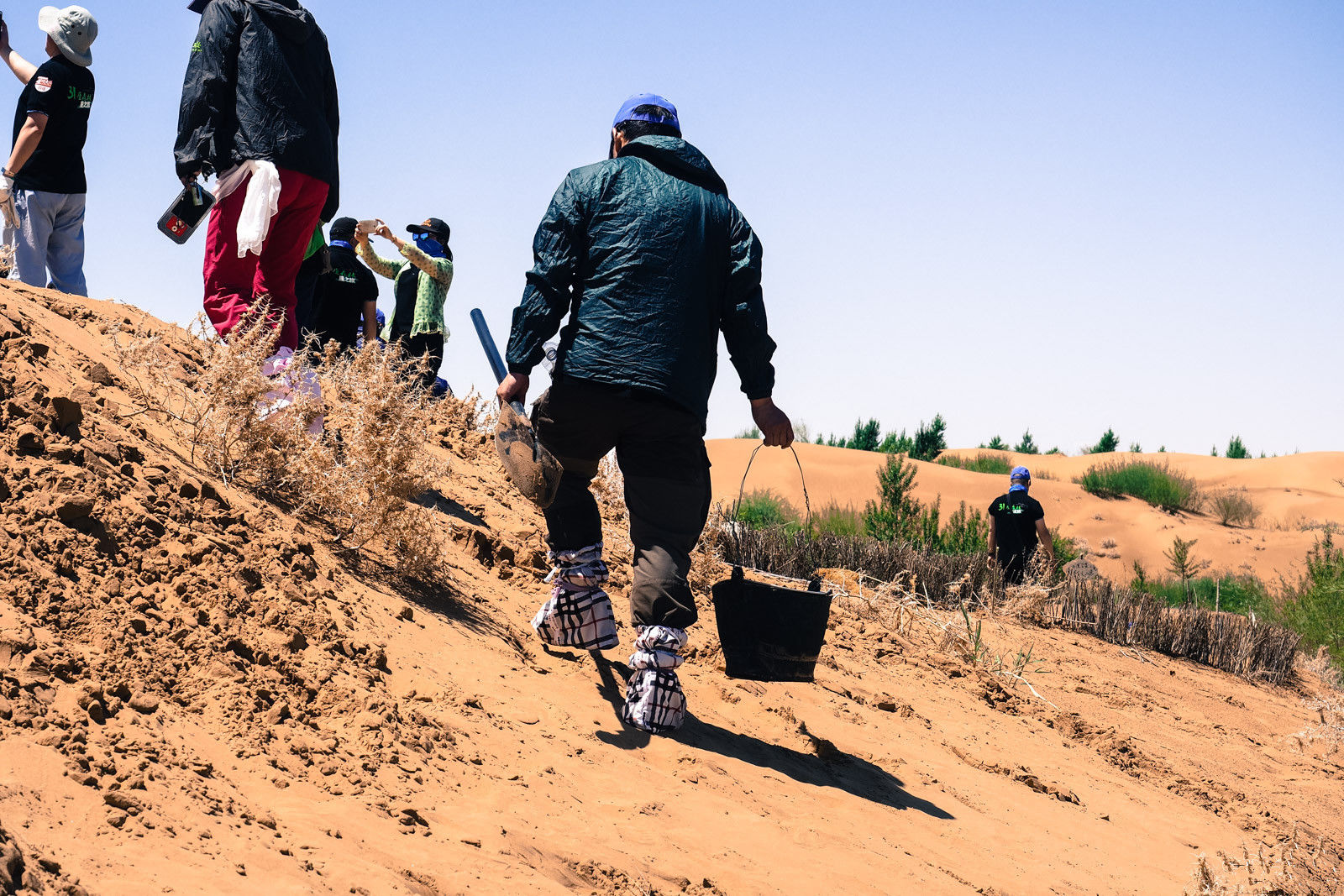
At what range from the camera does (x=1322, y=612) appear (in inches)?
452

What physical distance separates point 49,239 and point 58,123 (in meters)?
0.65

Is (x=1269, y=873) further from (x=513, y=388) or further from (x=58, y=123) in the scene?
(x=58, y=123)

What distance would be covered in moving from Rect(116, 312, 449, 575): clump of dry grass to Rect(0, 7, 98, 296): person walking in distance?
215 centimetres

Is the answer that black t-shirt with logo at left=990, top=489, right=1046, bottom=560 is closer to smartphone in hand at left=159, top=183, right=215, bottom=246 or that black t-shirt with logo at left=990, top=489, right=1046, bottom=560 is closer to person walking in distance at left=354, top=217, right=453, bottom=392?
person walking in distance at left=354, top=217, right=453, bottom=392

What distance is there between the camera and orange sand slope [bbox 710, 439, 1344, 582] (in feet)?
68.7

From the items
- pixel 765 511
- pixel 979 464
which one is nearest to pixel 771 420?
pixel 765 511

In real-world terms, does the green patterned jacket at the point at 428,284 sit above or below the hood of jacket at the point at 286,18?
below

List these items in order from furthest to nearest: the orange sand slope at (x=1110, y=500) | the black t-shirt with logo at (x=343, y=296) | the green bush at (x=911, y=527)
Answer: the orange sand slope at (x=1110, y=500)
the green bush at (x=911, y=527)
the black t-shirt with logo at (x=343, y=296)

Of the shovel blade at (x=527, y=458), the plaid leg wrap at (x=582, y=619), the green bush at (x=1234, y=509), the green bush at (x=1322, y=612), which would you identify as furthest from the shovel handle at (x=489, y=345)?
the green bush at (x=1234, y=509)

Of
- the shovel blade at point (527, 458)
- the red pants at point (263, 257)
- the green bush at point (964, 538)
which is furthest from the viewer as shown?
the green bush at point (964, 538)

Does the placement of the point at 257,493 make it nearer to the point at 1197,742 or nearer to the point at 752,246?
the point at 752,246

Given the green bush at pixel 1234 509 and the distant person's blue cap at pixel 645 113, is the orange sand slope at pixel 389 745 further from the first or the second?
the green bush at pixel 1234 509

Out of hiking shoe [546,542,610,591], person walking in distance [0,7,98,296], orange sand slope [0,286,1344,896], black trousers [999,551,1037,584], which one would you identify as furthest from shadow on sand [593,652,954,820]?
black trousers [999,551,1037,584]

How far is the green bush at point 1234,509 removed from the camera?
76.8ft
